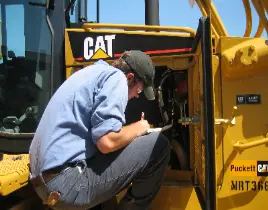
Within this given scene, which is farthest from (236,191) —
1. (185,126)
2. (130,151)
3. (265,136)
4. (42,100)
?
(42,100)

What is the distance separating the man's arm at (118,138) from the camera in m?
2.05

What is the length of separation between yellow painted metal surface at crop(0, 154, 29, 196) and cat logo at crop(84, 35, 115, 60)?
0.95 m

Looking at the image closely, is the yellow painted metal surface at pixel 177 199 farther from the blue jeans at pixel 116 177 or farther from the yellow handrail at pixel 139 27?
the yellow handrail at pixel 139 27

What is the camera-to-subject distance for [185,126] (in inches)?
121

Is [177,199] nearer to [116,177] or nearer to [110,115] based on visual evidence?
[116,177]

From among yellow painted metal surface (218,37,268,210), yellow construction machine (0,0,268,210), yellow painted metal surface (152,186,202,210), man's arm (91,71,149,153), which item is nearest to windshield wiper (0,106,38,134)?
yellow construction machine (0,0,268,210)

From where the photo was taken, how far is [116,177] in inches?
86.6

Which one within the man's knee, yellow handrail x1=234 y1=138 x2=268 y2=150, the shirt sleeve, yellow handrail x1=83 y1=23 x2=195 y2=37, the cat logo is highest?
yellow handrail x1=83 y1=23 x2=195 y2=37

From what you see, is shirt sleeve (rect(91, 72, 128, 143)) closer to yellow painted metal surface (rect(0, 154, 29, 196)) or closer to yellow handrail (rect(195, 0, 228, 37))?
yellow painted metal surface (rect(0, 154, 29, 196))

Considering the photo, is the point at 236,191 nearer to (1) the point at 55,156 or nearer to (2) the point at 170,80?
(2) the point at 170,80

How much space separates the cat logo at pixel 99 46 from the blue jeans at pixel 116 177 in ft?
3.13

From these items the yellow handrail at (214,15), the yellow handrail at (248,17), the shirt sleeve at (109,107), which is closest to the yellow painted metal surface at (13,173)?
the shirt sleeve at (109,107)

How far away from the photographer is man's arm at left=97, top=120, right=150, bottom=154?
205 centimetres

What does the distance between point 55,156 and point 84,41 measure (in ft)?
3.98
